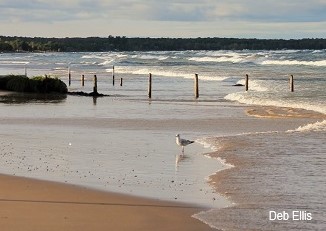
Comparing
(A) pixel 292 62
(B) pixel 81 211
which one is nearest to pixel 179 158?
(B) pixel 81 211

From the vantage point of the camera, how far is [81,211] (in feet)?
41.5

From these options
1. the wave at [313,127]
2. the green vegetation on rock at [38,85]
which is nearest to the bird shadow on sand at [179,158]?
the wave at [313,127]

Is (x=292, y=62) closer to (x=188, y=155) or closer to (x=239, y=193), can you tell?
(x=188, y=155)

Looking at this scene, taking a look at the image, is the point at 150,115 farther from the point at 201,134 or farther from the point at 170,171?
the point at 170,171

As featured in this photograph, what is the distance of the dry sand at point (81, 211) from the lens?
11.6 m

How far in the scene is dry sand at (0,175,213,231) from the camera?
11.6 meters

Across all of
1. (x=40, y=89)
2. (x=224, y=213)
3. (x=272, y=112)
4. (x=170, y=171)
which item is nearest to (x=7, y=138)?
(x=170, y=171)

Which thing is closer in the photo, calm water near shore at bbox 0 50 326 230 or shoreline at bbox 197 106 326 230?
shoreline at bbox 197 106 326 230

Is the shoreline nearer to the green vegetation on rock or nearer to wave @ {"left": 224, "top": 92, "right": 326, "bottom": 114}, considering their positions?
wave @ {"left": 224, "top": 92, "right": 326, "bottom": 114}

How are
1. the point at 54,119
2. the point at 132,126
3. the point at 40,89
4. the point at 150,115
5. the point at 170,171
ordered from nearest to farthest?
the point at 170,171 < the point at 132,126 < the point at 54,119 < the point at 150,115 < the point at 40,89

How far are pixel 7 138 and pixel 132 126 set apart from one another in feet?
17.3

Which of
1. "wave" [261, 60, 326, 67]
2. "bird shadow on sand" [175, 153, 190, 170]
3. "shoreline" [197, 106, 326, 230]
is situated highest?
"shoreline" [197, 106, 326, 230]

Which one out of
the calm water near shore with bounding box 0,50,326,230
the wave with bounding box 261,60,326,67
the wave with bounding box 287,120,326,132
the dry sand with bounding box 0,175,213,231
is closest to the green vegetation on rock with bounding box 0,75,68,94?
the calm water near shore with bounding box 0,50,326,230

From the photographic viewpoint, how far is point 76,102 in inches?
1553
